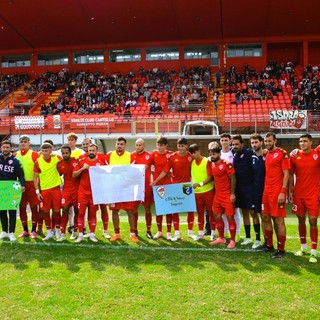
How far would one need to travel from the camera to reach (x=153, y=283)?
206 inches

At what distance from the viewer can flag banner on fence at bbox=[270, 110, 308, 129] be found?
61.1 feet

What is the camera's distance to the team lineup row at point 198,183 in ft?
20.6

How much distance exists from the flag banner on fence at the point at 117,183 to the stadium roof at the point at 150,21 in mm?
19887

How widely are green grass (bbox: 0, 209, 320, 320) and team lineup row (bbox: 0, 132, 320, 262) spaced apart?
544 millimetres

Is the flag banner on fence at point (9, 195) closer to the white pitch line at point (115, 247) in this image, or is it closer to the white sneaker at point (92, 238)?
the white pitch line at point (115, 247)

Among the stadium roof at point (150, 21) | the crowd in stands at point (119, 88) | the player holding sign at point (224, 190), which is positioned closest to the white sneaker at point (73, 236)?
the player holding sign at point (224, 190)

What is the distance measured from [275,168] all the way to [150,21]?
77.6 ft

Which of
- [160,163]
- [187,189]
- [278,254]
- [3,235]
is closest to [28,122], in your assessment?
[3,235]

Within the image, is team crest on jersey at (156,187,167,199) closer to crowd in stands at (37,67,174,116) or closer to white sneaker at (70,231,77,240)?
white sneaker at (70,231,77,240)

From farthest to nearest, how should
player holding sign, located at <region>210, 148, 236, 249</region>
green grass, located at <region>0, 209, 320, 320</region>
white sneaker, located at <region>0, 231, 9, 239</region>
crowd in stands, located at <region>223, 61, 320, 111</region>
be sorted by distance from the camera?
crowd in stands, located at <region>223, 61, 320, 111</region>
white sneaker, located at <region>0, 231, 9, 239</region>
player holding sign, located at <region>210, 148, 236, 249</region>
green grass, located at <region>0, 209, 320, 320</region>

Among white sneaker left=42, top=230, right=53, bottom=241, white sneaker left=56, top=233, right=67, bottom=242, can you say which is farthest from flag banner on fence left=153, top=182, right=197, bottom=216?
white sneaker left=42, top=230, right=53, bottom=241

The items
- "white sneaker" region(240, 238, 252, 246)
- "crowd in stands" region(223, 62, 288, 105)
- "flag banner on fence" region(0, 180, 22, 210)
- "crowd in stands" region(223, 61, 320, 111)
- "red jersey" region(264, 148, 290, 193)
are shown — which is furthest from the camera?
"crowd in stands" region(223, 62, 288, 105)

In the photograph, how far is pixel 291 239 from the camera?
7695 millimetres

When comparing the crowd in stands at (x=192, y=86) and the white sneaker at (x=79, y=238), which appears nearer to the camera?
the white sneaker at (x=79, y=238)
